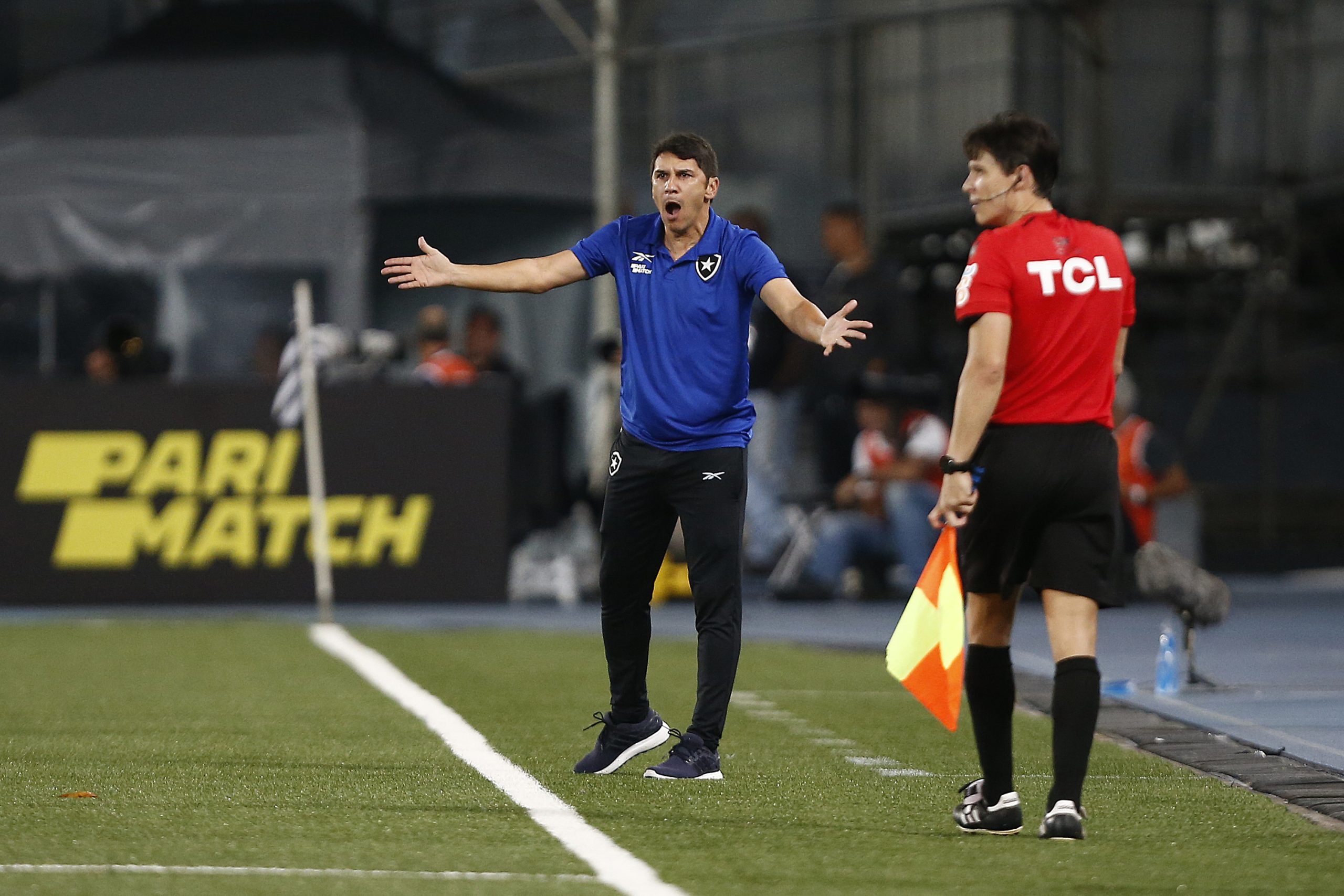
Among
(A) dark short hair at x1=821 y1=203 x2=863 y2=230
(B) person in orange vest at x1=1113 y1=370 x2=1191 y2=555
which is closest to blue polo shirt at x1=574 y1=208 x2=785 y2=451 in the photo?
(B) person in orange vest at x1=1113 y1=370 x2=1191 y2=555

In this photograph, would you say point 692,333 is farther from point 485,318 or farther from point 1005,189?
point 485,318

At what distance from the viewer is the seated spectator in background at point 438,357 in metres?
15.3

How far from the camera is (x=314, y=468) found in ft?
44.7

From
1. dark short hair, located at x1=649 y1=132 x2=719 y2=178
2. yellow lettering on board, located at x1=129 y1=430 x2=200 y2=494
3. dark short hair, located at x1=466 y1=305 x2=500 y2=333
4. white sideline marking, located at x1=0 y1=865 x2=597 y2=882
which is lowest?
white sideline marking, located at x1=0 y1=865 x2=597 y2=882

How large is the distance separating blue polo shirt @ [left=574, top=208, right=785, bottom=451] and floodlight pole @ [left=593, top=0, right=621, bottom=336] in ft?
33.8

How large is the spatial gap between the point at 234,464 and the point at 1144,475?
5.88 meters

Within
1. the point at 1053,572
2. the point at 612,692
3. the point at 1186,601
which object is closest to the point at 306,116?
the point at 1186,601

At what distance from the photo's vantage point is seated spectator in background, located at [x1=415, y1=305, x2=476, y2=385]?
1527 centimetres

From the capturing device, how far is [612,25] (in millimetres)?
17156

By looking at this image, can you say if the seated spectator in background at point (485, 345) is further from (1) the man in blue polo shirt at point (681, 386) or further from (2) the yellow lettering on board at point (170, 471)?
(1) the man in blue polo shirt at point (681, 386)

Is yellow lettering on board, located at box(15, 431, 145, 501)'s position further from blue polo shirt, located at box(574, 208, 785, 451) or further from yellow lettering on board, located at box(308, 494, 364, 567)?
blue polo shirt, located at box(574, 208, 785, 451)

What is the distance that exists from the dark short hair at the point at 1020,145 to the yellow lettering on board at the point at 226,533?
9.69 m

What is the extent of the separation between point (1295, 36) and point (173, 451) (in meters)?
14.6

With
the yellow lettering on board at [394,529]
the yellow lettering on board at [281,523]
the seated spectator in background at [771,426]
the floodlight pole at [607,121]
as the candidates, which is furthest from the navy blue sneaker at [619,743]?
the floodlight pole at [607,121]
